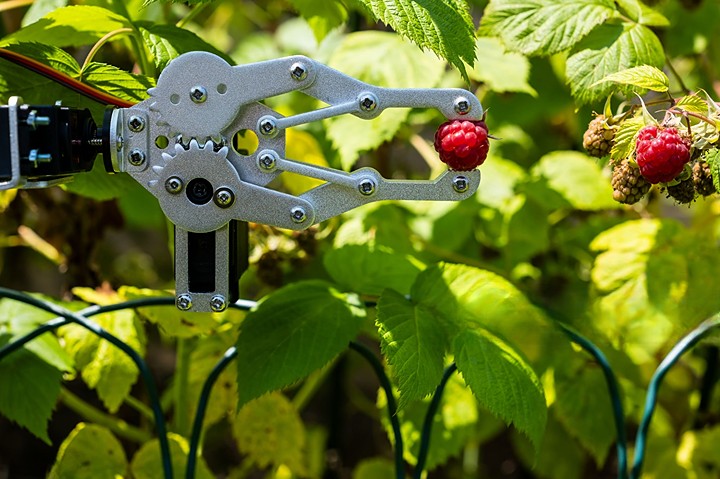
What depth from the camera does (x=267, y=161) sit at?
687 millimetres

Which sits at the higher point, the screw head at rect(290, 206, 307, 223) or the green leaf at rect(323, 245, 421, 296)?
the screw head at rect(290, 206, 307, 223)

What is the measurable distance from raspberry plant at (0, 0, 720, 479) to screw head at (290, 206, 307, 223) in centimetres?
13

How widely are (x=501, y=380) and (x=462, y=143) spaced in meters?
0.23

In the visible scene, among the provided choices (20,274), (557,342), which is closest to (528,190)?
(557,342)

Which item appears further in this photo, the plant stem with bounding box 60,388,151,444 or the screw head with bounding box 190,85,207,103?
the plant stem with bounding box 60,388,151,444

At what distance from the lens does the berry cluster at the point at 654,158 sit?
69 cm

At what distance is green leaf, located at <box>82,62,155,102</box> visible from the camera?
843 millimetres

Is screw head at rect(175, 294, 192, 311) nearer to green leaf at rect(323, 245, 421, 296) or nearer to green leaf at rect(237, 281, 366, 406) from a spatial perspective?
green leaf at rect(237, 281, 366, 406)

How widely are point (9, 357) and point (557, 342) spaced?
65cm

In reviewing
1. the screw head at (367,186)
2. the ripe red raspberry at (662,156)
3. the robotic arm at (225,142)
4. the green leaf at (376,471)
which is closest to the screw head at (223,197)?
the robotic arm at (225,142)

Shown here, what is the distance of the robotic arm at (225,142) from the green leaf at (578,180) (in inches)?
21.0

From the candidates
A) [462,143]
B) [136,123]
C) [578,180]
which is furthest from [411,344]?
[578,180]

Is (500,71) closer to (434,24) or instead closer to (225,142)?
(434,24)

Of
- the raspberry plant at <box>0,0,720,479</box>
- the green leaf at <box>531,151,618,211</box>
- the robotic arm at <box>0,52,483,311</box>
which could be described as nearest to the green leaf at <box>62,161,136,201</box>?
the raspberry plant at <box>0,0,720,479</box>
